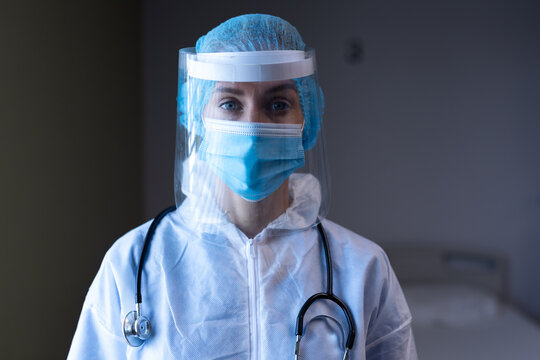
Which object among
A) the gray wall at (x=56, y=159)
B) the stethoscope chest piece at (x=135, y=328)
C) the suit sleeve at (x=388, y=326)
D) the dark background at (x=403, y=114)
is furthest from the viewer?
the dark background at (x=403, y=114)

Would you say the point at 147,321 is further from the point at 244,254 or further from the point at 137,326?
the point at 244,254

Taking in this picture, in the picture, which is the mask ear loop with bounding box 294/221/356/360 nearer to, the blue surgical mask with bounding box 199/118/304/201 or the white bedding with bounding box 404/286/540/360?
the blue surgical mask with bounding box 199/118/304/201

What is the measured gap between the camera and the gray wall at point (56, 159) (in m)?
1.44

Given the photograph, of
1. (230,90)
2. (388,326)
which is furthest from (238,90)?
(388,326)

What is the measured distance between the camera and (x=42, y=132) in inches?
62.6

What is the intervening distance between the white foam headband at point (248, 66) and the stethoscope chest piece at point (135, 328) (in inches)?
18.2

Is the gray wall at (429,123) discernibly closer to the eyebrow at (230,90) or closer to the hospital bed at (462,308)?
the hospital bed at (462,308)

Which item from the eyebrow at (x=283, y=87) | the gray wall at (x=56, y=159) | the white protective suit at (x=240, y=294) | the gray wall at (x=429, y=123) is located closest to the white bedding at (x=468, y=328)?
the gray wall at (x=429, y=123)

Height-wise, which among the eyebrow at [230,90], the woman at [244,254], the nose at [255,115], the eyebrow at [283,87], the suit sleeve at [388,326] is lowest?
the suit sleeve at [388,326]

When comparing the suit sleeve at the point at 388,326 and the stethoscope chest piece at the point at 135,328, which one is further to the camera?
the suit sleeve at the point at 388,326

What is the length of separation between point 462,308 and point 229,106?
2033 mm

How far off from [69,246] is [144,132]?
0.93 meters

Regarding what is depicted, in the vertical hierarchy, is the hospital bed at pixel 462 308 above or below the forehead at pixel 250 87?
below

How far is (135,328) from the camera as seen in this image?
917 mm
